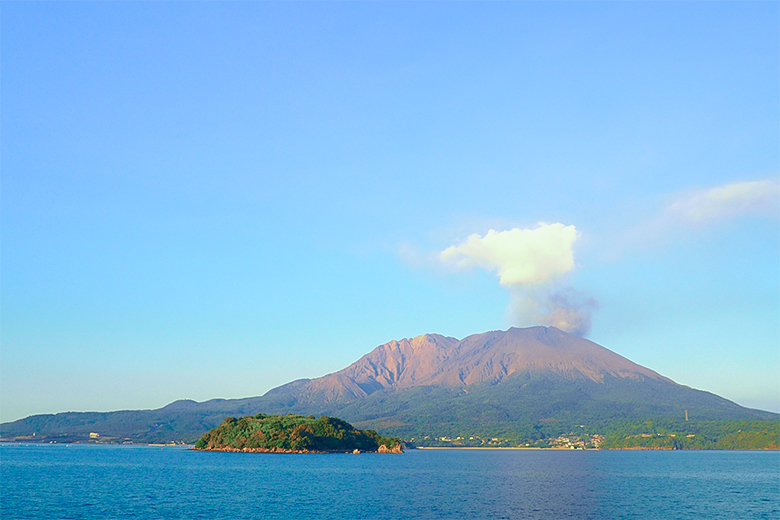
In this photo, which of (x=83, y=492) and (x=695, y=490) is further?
(x=695, y=490)

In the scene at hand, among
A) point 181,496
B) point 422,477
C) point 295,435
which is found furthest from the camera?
point 295,435

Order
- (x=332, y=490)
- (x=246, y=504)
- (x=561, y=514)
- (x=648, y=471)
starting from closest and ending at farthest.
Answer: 1. (x=561, y=514)
2. (x=246, y=504)
3. (x=332, y=490)
4. (x=648, y=471)

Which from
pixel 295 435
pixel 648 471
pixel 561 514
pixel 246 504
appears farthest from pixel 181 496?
pixel 295 435

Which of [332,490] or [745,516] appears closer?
[745,516]

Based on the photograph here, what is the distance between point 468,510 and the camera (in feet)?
217

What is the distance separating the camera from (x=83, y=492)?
80875 mm

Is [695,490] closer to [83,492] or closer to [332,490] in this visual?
[332,490]

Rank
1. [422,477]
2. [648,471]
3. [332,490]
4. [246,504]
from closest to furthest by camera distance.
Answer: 1. [246,504]
2. [332,490]
3. [422,477]
4. [648,471]

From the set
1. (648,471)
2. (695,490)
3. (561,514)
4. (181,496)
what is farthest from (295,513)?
(648,471)

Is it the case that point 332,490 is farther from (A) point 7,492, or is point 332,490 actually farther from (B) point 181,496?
(A) point 7,492

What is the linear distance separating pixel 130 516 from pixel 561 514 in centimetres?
4177

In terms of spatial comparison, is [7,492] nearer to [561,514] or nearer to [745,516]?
[561,514]

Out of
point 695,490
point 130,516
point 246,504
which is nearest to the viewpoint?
point 130,516

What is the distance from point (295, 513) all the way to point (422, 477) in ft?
158
